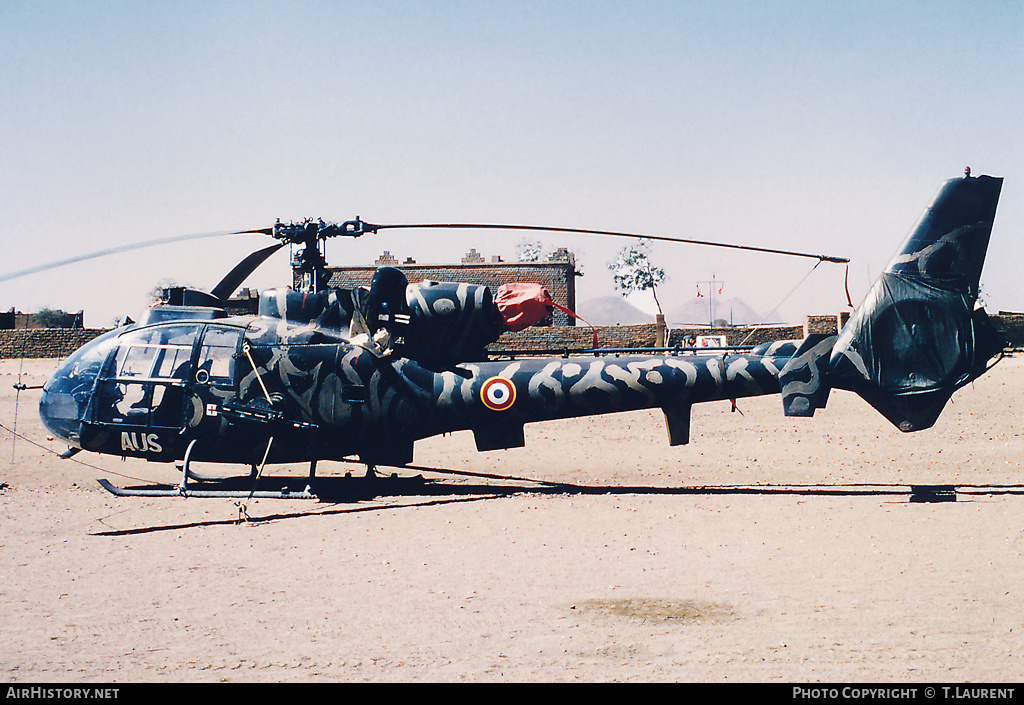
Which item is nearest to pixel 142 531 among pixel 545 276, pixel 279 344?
pixel 279 344

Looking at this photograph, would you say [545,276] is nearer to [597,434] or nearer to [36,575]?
[597,434]

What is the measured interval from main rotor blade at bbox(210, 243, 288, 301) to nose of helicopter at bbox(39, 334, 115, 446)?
1.74 m

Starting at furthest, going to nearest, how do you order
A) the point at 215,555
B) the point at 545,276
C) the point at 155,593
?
the point at 545,276 < the point at 215,555 < the point at 155,593

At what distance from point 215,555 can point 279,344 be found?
155 inches

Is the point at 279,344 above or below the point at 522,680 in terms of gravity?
above

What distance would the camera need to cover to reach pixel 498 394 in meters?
12.1

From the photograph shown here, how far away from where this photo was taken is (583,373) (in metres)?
12.1

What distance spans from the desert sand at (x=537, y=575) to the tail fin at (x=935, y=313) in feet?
5.18

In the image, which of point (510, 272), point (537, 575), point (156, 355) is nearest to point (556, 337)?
point (510, 272)

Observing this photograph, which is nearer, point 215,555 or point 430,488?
point 215,555

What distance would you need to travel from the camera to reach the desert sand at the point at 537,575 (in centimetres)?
589

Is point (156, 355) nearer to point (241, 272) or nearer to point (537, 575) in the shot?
point (241, 272)

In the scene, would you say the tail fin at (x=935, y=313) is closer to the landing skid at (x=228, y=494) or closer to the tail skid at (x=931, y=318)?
the tail skid at (x=931, y=318)

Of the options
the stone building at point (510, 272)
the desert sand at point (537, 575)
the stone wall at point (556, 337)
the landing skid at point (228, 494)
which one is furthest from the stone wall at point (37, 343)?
the landing skid at point (228, 494)
